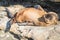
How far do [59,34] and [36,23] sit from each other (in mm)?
728

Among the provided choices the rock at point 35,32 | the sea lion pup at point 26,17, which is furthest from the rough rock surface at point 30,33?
the sea lion pup at point 26,17

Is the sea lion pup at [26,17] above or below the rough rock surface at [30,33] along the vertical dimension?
above

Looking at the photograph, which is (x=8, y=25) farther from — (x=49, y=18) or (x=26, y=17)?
(x=49, y=18)

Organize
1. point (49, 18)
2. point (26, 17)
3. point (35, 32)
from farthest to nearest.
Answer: point (26, 17) → point (49, 18) → point (35, 32)

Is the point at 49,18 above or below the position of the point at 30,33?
above

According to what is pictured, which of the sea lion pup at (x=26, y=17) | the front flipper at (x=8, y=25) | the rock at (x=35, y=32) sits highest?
the sea lion pup at (x=26, y=17)

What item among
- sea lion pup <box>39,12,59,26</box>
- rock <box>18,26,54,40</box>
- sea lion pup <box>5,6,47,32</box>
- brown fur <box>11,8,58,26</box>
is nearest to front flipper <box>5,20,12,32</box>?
sea lion pup <box>5,6,47,32</box>

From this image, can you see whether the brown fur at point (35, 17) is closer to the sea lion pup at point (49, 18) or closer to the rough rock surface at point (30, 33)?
the sea lion pup at point (49, 18)

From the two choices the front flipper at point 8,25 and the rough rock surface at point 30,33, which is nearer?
the rough rock surface at point 30,33

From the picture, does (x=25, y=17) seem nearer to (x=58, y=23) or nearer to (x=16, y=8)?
(x=58, y=23)

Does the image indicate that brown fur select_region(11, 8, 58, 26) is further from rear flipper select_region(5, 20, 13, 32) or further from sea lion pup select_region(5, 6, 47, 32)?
rear flipper select_region(5, 20, 13, 32)

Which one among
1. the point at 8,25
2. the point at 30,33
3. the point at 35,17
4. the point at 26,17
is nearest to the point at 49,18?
the point at 35,17

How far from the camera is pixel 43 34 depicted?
189 inches

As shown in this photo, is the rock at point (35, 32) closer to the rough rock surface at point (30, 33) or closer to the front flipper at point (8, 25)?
the rough rock surface at point (30, 33)
